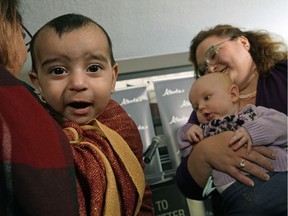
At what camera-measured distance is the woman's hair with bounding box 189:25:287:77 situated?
0.54 meters

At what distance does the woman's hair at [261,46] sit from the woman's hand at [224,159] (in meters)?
0.15

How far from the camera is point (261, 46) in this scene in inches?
23.7

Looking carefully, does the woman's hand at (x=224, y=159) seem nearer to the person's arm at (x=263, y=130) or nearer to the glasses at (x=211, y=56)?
the person's arm at (x=263, y=130)

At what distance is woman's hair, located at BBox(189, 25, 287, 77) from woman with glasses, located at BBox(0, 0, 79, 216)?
380 millimetres

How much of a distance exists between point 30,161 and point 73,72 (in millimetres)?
243

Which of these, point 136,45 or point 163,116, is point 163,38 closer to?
point 136,45

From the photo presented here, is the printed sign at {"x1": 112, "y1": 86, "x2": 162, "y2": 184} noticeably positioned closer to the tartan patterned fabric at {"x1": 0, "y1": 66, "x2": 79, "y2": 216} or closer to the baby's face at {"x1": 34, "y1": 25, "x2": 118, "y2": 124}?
the baby's face at {"x1": 34, "y1": 25, "x2": 118, "y2": 124}

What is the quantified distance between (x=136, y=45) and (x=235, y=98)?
0.55 metres

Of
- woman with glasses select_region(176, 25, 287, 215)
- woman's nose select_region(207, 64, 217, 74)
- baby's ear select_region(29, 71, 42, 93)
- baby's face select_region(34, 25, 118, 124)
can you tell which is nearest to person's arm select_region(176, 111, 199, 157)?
woman with glasses select_region(176, 25, 287, 215)

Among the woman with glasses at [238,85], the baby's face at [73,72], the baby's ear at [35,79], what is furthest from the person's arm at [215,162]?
the baby's ear at [35,79]

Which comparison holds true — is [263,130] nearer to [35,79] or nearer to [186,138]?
[186,138]

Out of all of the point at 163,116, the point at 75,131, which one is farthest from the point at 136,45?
the point at 75,131

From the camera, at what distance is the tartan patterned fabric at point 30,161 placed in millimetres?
343

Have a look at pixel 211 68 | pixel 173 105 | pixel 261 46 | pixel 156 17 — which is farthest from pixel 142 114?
pixel 261 46
